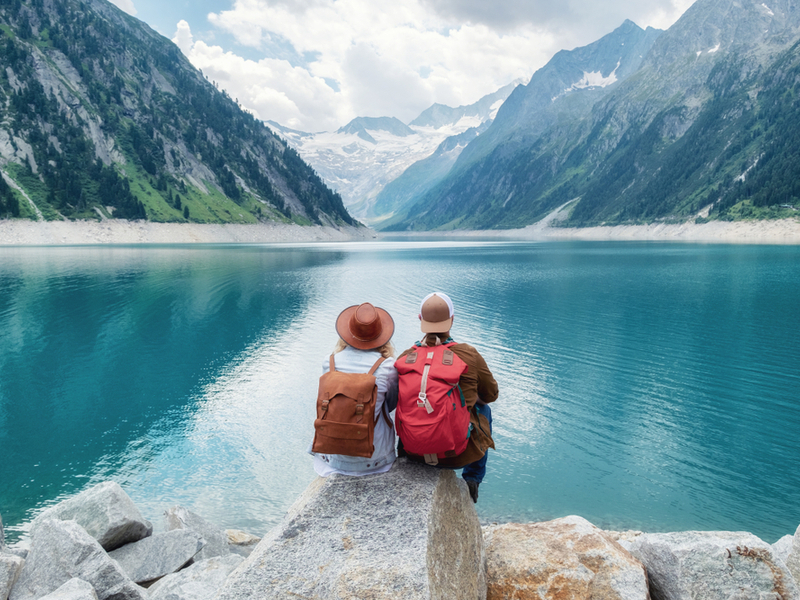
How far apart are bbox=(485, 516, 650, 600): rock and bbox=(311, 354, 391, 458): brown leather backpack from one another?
2474 millimetres

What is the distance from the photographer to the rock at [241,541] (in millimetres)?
10237

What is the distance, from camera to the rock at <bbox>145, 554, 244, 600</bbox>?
6715 millimetres

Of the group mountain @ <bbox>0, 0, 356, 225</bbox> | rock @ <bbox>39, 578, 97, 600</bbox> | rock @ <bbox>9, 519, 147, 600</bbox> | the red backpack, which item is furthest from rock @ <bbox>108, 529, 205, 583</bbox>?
mountain @ <bbox>0, 0, 356, 225</bbox>

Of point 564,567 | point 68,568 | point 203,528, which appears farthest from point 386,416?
point 203,528

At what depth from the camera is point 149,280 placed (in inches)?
2235

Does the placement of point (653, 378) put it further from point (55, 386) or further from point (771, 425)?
point (55, 386)

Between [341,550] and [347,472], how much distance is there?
103 cm

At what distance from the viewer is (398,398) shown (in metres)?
5.82

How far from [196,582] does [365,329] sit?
4.63 m

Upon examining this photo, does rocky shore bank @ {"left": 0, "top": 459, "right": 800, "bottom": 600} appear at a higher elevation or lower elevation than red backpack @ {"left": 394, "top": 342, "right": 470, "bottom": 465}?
lower

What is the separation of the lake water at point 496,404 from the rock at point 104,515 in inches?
144

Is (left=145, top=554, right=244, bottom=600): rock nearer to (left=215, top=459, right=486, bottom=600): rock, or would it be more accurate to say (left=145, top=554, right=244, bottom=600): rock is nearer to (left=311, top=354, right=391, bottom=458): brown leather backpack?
(left=215, top=459, right=486, bottom=600): rock

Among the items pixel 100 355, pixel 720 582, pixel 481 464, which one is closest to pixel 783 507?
pixel 720 582

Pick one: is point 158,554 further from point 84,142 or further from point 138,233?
point 84,142
